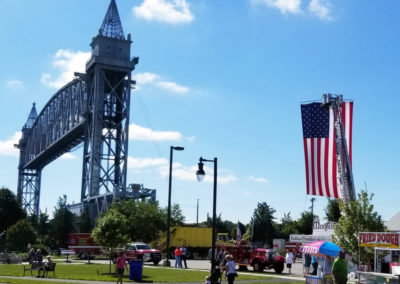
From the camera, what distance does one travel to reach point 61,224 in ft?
270

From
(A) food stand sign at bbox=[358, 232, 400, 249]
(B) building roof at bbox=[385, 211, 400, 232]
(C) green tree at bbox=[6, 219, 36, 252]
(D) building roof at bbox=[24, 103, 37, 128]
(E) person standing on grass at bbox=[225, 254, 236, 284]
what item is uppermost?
(D) building roof at bbox=[24, 103, 37, 128]

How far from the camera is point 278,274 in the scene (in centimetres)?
3481

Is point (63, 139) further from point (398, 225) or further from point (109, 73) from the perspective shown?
point (398, 225)

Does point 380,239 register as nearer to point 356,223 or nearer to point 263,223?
point 356,223

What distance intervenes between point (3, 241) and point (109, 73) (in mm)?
33735

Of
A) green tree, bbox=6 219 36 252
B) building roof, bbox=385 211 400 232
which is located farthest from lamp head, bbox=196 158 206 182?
green tree, bbox=6 219 36 252

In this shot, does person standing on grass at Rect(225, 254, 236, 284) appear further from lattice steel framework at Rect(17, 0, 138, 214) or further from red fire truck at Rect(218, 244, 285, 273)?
lattice steel framework at Rect(17, 0, 138, 214)

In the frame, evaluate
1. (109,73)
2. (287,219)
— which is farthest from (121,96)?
(287,219)

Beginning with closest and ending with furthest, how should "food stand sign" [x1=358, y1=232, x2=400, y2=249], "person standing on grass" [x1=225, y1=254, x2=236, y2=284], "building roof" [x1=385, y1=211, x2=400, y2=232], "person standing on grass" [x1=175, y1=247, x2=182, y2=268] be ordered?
1. "person standing on grass" [x1=225, y1=254, x2=236, y2=284]
2. "food stand sign" [x1=358, y1=232, x2=400, y2=249]
3. "person standing on grass" [x1=175, y1=247, x2=182, y2=268]
4. "building roof" [x1=385, y1=211, x2=400, y2=232]

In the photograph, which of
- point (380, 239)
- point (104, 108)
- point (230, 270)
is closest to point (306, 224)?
point (104, 108)

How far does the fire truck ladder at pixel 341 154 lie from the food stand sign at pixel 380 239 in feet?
34.9

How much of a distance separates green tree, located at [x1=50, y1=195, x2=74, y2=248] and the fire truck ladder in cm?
5265

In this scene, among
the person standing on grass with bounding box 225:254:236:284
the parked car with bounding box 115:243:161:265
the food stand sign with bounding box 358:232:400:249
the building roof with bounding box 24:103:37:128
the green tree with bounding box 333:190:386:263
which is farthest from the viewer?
the building roof with bounding box 24:103:37:128

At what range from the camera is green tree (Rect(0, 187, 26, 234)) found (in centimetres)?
8769
